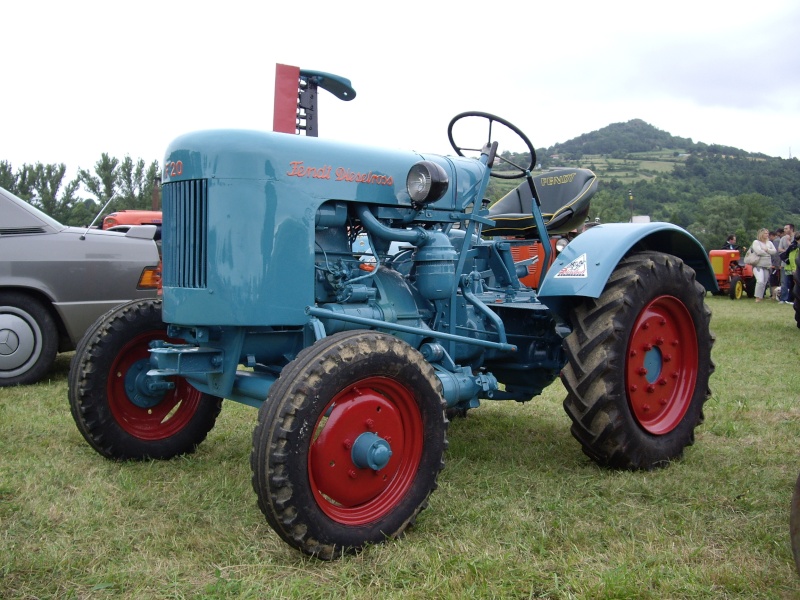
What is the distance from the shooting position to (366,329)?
315 cm

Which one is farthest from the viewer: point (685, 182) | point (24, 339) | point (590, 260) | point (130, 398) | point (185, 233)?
point (685, 182)

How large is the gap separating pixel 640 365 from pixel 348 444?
1830mm

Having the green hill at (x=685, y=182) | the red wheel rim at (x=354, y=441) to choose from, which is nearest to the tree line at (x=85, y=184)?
the green hill at (x=685, y=182)

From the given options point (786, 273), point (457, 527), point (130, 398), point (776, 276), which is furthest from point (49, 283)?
point (776, 276)

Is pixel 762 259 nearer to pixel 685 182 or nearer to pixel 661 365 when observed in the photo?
pixel 661 365

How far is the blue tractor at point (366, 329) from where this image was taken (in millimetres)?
2646

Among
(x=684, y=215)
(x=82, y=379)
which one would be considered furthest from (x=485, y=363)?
(x=684, y=215)

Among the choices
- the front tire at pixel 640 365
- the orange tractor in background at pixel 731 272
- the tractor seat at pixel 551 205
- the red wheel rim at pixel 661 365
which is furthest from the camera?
the orange tractor in background at pixel 731 272

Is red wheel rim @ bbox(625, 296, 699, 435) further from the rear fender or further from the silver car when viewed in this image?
the silver car

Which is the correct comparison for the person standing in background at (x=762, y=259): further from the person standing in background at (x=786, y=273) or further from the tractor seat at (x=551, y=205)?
the tractor seat at (x=551, y=205)

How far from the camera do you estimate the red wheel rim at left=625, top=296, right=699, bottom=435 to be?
3.71m

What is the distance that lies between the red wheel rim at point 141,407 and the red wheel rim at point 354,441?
4.58 feet

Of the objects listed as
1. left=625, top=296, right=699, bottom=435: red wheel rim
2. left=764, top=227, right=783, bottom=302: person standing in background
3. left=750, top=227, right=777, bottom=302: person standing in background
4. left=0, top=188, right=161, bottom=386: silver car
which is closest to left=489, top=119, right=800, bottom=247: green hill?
A: left=764, top=227, right=783, bottom=302: person standing in background

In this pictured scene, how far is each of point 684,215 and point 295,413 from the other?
50.8 metres
